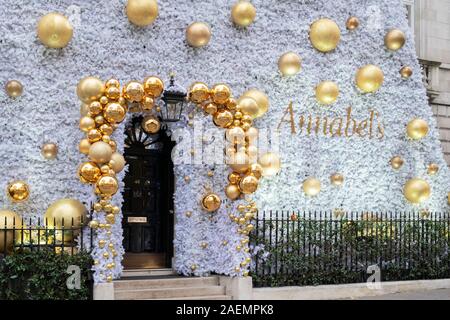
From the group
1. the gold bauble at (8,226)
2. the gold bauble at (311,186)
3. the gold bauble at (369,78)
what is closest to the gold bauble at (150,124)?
the gold bauble at (8,226)

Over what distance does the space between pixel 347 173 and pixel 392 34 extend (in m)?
3.74

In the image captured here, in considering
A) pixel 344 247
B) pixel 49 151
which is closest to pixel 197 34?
pixel 49 151

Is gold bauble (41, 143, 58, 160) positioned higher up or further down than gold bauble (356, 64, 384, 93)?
further down

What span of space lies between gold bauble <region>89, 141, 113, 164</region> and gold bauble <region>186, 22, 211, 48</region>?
11.7 feet

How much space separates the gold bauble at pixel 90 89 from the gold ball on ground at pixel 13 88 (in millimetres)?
1268

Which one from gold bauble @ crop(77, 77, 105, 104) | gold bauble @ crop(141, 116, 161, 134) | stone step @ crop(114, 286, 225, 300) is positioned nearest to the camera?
stone step @ crop(114, 286, 225, 300)

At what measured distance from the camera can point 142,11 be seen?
14.4 meters

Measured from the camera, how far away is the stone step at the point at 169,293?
12891mm

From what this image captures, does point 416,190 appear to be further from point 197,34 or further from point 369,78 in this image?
point 197,34

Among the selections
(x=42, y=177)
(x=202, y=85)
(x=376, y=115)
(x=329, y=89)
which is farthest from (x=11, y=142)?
(x=376, y=115)

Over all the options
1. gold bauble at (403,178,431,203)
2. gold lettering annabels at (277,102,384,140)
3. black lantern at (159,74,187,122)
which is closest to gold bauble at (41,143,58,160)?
black lantern at (159,74,187,122)

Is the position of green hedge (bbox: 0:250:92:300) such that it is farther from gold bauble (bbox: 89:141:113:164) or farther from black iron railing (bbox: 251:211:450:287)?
black iron railing (bbox: 251:211:450:287)

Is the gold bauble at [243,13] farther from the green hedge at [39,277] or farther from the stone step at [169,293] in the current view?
the green hedge at [39,277]

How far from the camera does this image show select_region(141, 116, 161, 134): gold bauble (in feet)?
46.1
